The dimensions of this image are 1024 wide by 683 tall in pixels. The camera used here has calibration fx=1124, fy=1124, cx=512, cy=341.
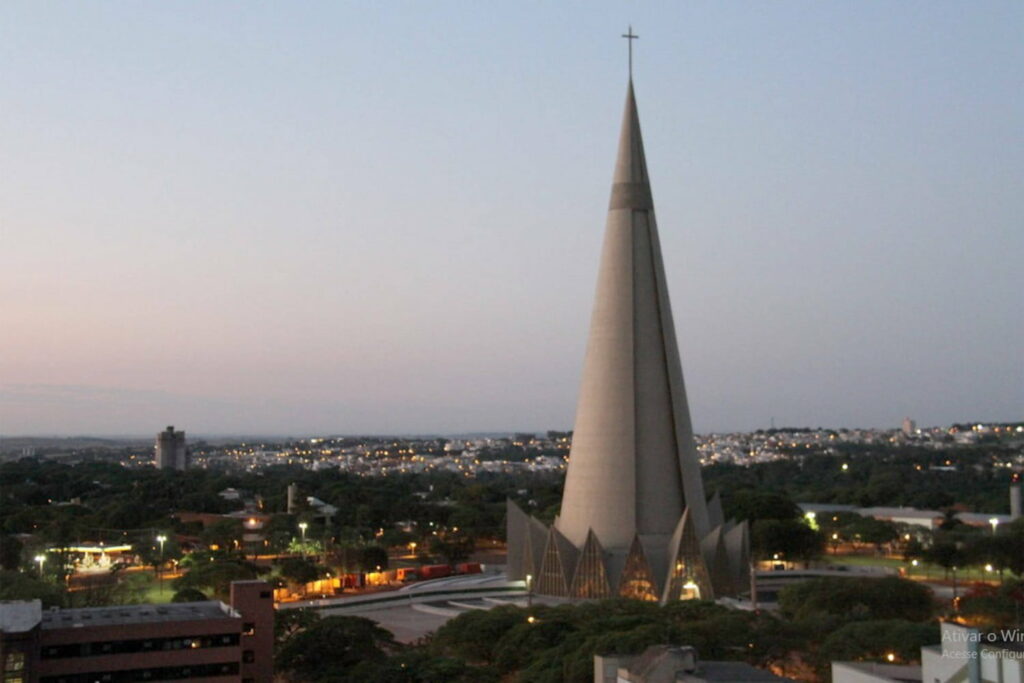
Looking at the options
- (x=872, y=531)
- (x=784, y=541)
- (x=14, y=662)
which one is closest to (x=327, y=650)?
(x=14, y=662)

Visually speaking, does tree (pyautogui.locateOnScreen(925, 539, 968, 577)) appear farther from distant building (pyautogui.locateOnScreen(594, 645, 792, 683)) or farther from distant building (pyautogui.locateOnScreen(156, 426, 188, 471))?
distant building (pyautogui.locateOnScreen(156, 426, 188, 471))

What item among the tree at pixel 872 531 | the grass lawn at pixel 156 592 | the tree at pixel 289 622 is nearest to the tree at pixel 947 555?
the tree at pixel 872 531

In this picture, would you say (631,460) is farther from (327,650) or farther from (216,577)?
(216,577)

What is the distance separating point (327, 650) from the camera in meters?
31.6

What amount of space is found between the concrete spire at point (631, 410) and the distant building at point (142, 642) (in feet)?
51.0

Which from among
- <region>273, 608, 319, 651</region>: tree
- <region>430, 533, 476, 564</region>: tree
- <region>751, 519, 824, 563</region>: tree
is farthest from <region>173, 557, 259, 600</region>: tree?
<region>751, 519, 824, 563</region>: tree

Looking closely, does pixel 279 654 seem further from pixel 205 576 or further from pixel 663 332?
pixel 663 332

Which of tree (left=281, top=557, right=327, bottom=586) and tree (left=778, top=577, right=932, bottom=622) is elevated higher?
tree (left=778, top=577, right=932, bottom=622)

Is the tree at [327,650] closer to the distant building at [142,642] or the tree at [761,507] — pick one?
the distant building at [142,642]

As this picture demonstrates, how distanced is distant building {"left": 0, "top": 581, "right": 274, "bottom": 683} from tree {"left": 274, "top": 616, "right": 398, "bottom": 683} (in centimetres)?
72

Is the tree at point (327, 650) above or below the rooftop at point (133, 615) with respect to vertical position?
below

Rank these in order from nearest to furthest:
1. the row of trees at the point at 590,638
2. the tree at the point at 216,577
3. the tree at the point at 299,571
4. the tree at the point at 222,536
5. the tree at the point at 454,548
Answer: the row of trees at the point at 590,638, the tree at the point at 216,577, the tree at the point at 299,571, the tree at the point at 454,548, the tree at the point at 222,536

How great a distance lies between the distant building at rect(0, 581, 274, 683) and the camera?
27562mm

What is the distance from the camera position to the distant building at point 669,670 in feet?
64.5
